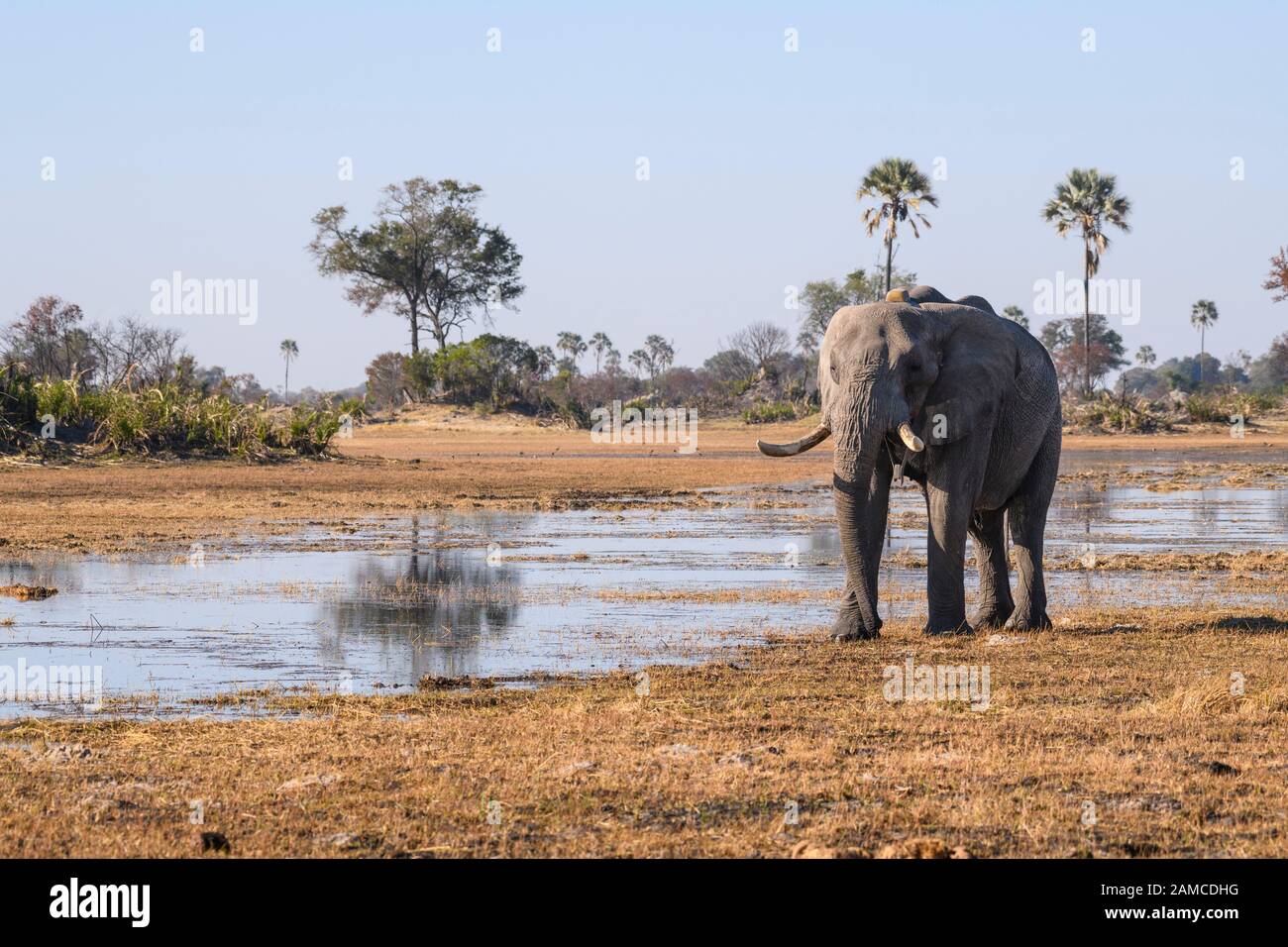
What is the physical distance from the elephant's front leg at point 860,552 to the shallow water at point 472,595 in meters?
0.89

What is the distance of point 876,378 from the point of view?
1398 centimetres

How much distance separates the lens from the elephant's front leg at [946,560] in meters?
14.1

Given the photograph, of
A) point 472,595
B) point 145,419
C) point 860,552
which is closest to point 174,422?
point 145,419

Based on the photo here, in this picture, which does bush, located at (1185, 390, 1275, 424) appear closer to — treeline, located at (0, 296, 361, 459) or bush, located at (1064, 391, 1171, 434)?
bush, located at (1064, 391, 1171, 434)

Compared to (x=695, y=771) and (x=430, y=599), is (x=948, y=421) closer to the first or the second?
(x=430, y=599)

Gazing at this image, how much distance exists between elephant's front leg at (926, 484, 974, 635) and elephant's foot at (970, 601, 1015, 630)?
116cm

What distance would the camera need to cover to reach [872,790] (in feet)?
27.2

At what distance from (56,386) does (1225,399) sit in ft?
172

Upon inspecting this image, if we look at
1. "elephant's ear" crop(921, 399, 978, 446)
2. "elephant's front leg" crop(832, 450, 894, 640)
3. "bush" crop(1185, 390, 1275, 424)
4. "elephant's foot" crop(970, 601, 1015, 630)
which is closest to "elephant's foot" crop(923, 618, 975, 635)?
"elephant's front leg" crop(832, 450, 894, 640)

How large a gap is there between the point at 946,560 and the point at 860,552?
729 mm

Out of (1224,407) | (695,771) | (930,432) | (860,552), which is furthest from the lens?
(1224,407)

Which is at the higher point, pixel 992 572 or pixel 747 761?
pixel 992 572
